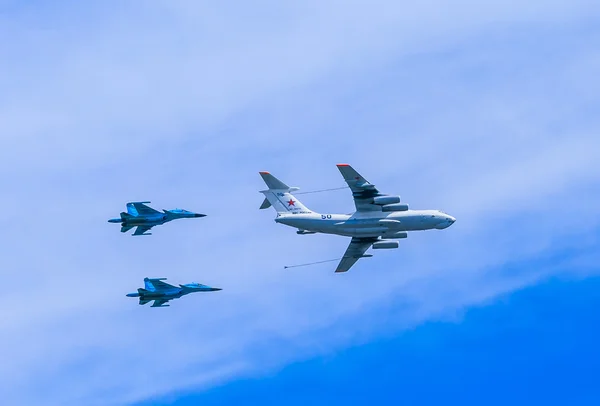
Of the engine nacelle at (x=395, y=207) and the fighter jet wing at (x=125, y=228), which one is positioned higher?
the fighter jet wing at (x=125, y=228)

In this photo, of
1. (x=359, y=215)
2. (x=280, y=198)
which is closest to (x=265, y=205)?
(x=280, y=198)

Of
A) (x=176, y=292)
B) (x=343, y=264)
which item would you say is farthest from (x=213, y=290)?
(x=343, y=264)

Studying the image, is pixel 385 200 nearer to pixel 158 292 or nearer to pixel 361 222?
pixel 361 222

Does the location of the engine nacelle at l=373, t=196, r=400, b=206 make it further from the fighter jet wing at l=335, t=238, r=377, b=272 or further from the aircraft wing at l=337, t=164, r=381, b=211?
the fighter jet wing at l=335, t=238, r=377, b=272

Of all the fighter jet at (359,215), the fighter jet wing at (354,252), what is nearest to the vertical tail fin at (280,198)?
the fighter jet at (359,215)

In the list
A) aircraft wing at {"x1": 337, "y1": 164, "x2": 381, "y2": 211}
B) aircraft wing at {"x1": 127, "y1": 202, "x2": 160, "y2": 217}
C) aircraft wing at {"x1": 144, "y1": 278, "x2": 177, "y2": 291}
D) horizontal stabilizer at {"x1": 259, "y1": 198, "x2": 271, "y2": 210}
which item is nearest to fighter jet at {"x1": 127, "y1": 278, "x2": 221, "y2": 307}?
aircraft wing at {"x1": 144, "y1": 278, "x2": 177, "y2": 291}

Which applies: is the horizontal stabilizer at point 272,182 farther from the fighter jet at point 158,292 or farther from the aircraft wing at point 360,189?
the fighter jet at point 158,292

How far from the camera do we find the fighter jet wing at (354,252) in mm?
107000

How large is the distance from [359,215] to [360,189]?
229cm

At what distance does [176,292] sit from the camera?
112m

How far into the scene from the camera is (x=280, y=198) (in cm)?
10225

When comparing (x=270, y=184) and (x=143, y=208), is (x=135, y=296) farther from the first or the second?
(x=270, y=184)

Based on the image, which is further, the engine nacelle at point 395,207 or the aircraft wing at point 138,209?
the aircraft wing at point 138,209

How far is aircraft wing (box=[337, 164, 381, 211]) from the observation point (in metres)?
99.2
